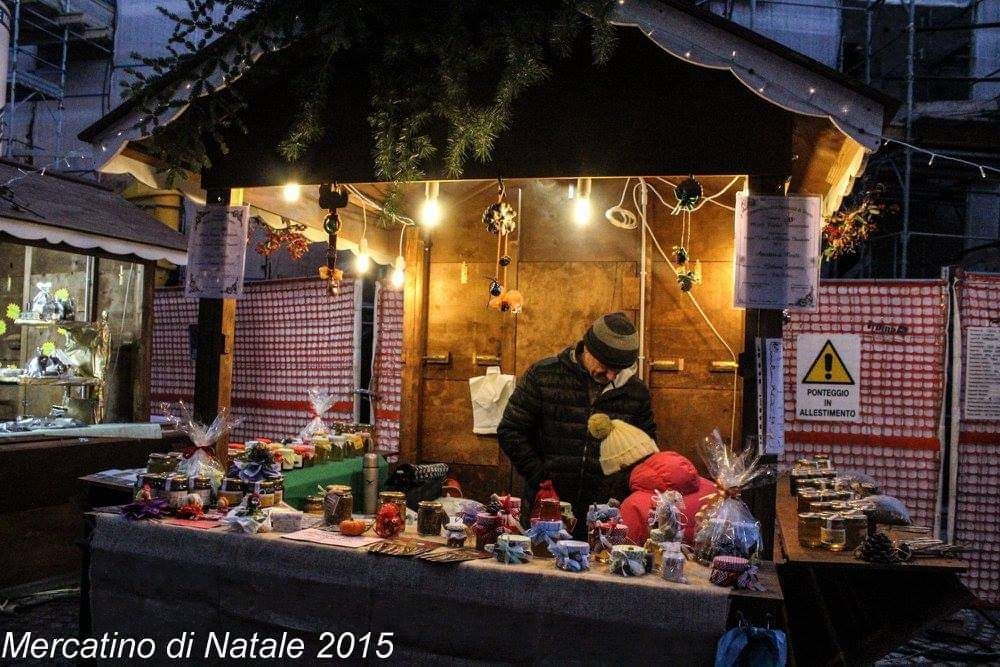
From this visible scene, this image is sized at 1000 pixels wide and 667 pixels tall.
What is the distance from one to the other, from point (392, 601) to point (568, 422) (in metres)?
2.62

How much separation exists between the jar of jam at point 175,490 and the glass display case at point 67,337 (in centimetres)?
445

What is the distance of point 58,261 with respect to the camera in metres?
9.64

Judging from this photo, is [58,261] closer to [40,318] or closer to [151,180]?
[40,318]

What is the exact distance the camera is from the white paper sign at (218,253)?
5859 mm

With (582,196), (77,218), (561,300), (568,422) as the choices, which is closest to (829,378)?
(561,300)

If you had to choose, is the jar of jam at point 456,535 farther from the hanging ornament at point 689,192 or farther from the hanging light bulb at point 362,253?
the hanging light bulb at point 362,253

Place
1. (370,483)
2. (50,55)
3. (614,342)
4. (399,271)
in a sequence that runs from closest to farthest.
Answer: (614,342)
(370,483)
(399,271)
(50,55)

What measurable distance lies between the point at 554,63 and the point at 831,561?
11.7 ft

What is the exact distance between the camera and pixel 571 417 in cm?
629

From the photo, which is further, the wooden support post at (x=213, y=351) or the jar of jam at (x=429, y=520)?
the wooden support post at (x=213, y=351)

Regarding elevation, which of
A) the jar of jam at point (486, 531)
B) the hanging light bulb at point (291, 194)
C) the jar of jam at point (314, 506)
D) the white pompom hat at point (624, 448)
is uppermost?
the hanging light bulb at point (291, 194)

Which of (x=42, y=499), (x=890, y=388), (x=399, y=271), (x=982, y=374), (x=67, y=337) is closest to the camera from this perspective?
(x=42, y=499)

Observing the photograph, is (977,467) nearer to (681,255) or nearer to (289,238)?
(681,255)

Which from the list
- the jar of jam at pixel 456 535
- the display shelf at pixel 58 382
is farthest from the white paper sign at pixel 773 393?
the display shelf at pixel 58 382
